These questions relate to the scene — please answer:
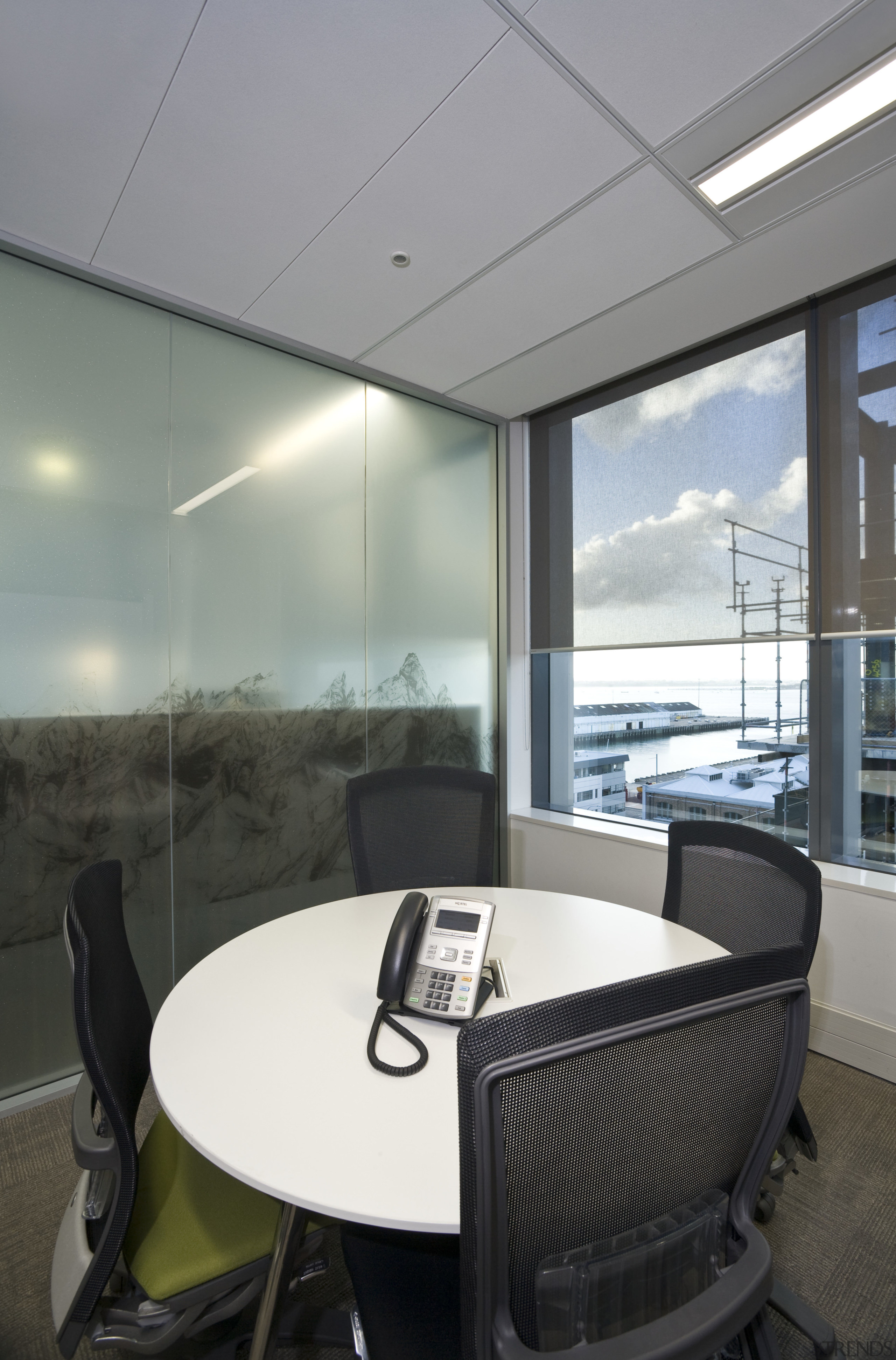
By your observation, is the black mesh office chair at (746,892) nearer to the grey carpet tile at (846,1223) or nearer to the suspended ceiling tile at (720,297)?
the grey carpet tile at (846,1223)

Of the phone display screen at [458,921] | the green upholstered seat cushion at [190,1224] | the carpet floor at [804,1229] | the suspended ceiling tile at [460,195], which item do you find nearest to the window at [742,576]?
the carpet floor at [804,1229]

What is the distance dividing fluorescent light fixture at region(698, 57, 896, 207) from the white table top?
232 centimetres

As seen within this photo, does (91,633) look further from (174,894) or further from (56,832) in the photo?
(174,894)

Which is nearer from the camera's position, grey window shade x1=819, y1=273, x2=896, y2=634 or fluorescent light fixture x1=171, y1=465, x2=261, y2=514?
grey window shade x1=819, y1=273, x2=896, y2=634

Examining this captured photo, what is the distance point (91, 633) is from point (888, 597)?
125 inches

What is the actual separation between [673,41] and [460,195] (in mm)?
735

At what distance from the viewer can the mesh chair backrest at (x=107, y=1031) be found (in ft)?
3.62

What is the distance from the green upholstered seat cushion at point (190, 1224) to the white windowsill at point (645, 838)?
1921 mm

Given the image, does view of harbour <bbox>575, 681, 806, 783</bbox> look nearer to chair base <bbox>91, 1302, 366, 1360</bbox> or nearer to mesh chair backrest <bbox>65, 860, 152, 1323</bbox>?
chair base <bbox>91, 1302, 366, 1360</bbox>

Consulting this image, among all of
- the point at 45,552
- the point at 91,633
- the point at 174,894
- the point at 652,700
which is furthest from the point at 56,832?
the point at 652,700

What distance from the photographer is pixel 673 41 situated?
66.6 inches

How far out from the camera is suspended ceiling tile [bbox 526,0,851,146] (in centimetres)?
162

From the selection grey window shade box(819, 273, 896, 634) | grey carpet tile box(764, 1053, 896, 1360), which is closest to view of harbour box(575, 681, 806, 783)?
grey window shade box(819, 273, 896, 634)

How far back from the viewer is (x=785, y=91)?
1836 mm
